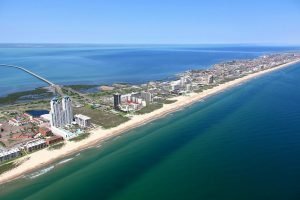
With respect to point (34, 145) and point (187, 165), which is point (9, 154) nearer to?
point (34, 145)

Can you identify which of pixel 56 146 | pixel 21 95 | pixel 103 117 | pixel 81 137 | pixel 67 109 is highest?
pixel 67 109

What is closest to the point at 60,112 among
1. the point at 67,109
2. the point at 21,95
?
the point at 67,109

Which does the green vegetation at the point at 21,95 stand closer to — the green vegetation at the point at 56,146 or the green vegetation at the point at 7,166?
the green vegetation at the point at 56,146

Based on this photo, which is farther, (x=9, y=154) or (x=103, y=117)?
(x=103, y=117)

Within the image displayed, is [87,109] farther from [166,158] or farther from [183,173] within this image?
[183,173]

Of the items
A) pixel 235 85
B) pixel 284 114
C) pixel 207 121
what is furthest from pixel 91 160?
pixel 235 85
